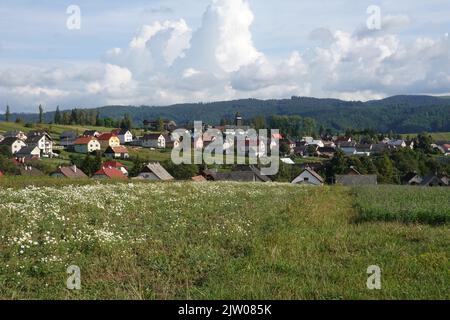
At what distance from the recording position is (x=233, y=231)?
15312 mm

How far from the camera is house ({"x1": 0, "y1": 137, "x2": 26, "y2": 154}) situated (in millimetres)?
122750

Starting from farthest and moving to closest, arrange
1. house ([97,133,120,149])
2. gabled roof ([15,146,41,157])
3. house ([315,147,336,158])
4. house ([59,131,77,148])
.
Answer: house ([315,147,336,158]) < house ([97,133,120,149]) < house ([59,131,77,148]) < gabled roof ([15,146,41,157])

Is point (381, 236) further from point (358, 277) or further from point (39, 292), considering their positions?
point (39, 292)

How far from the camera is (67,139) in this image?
14638 cm

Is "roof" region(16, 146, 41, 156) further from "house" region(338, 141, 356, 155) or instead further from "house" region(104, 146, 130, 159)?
"house" region(338, 141, 356, 155)

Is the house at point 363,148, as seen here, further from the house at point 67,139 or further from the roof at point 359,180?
the roof at point 359,180

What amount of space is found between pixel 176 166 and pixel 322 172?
32756mm

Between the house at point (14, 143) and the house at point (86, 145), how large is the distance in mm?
12875

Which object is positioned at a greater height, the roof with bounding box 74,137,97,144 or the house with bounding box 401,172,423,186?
the roof with bounding box 74,137,97,144

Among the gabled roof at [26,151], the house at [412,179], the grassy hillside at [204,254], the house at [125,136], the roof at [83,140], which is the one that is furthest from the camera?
the house at [125,136]

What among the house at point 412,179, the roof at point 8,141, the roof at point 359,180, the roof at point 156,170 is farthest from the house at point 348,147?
the roof at point 156,170

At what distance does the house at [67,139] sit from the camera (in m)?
140

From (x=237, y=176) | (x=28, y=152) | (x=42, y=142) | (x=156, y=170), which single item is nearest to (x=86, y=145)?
(x=42, y=142)

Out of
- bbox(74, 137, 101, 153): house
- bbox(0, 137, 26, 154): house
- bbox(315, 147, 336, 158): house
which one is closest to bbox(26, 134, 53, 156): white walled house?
bbox(0, 137, 26, 154): house
